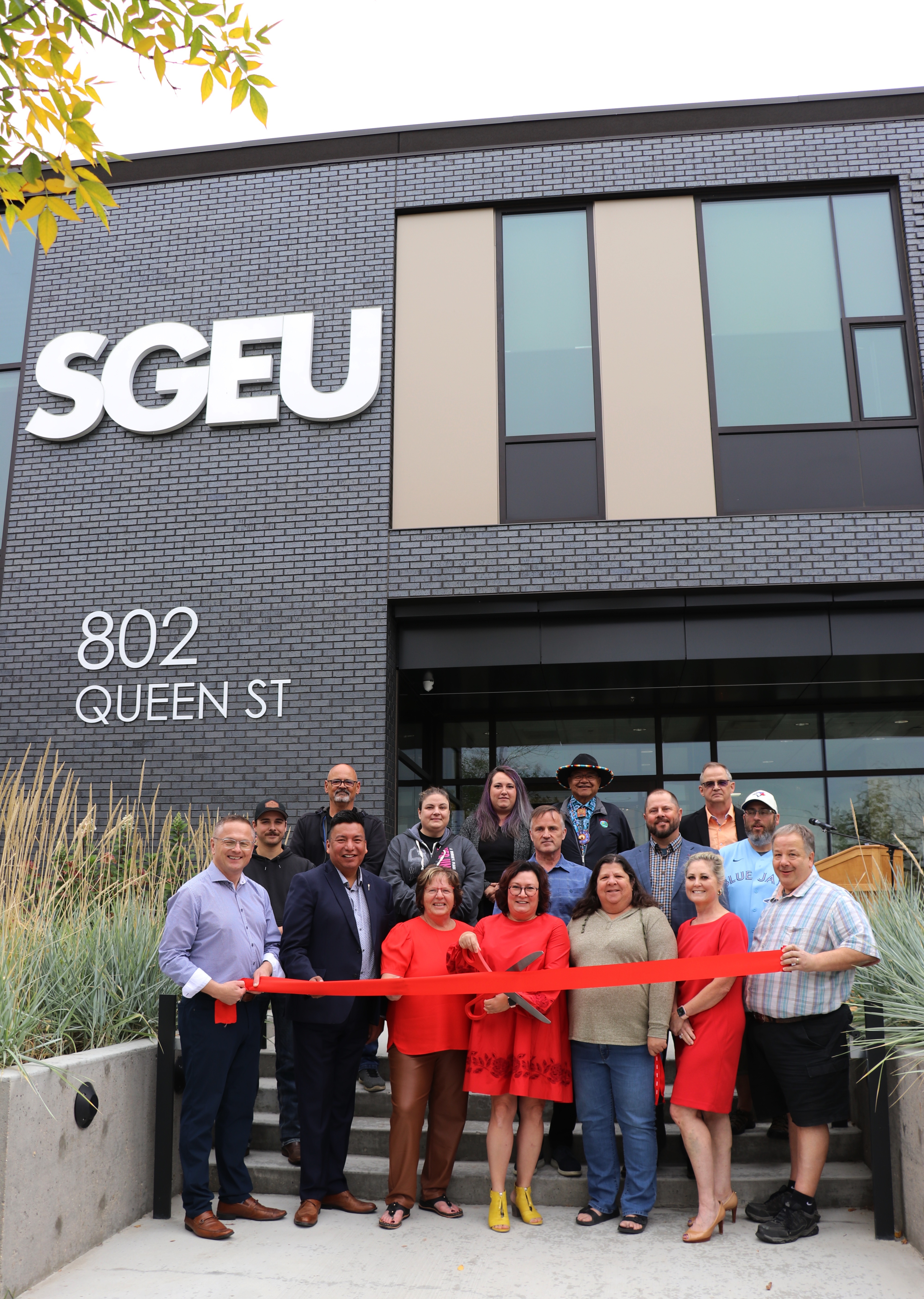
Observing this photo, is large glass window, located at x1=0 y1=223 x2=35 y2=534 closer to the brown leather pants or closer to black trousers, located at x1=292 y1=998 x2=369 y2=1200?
black trousers, located at x1=292 y1=998 x2=369 y2=1200

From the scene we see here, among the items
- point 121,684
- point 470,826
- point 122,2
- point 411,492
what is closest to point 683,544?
point 411,492

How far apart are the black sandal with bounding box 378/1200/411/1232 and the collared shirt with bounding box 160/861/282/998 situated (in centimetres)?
120

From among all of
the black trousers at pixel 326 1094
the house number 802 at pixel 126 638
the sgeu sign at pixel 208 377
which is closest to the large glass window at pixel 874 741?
the sgeu sign at pixel 208 377

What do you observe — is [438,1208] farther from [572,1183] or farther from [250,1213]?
[250,1213]

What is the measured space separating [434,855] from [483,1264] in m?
1.96

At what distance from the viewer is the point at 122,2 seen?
4.14 meters

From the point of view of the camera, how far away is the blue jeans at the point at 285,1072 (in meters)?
5.31

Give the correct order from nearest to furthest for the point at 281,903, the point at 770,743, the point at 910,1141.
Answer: the point at 910,1141
the point at 281,903
the point at 770,743

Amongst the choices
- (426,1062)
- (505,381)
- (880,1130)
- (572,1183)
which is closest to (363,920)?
(426,1062)

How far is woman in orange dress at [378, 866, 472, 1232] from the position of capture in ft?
15.6

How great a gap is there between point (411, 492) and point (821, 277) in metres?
4.90

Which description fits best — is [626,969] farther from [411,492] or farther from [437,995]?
[411,492]

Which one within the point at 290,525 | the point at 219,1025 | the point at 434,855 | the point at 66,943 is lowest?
the point at 219,1025

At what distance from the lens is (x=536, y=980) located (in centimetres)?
464
